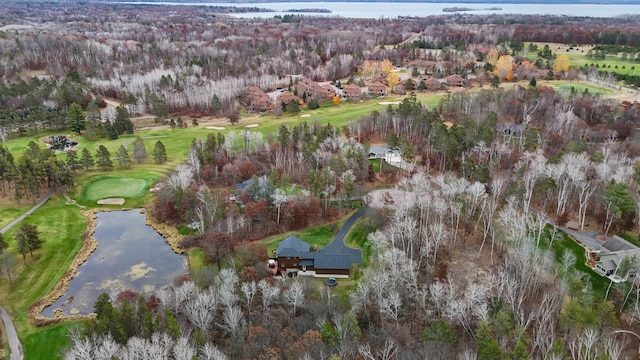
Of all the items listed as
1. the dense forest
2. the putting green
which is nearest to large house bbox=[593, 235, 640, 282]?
the dense forest

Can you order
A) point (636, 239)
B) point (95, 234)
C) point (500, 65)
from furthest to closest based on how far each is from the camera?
point (500, 65) < point (95, 234) < point (636, 239)

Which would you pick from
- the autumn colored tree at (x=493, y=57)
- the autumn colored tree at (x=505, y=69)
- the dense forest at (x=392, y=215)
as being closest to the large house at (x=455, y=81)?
the dense forest at (x=392, y=215)

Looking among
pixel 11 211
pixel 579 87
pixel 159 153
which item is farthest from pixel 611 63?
pixel 11 211

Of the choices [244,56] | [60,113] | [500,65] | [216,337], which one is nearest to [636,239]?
[216,337]

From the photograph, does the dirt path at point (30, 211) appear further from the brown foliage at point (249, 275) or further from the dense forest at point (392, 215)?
the brown foliage at point (249, 275)

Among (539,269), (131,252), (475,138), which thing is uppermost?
(475,138)

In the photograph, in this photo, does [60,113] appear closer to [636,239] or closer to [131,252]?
A: [131,252]

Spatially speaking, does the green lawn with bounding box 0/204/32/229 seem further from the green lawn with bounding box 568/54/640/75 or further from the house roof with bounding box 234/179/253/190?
the green lawn with bounding box 568/54/640/75
